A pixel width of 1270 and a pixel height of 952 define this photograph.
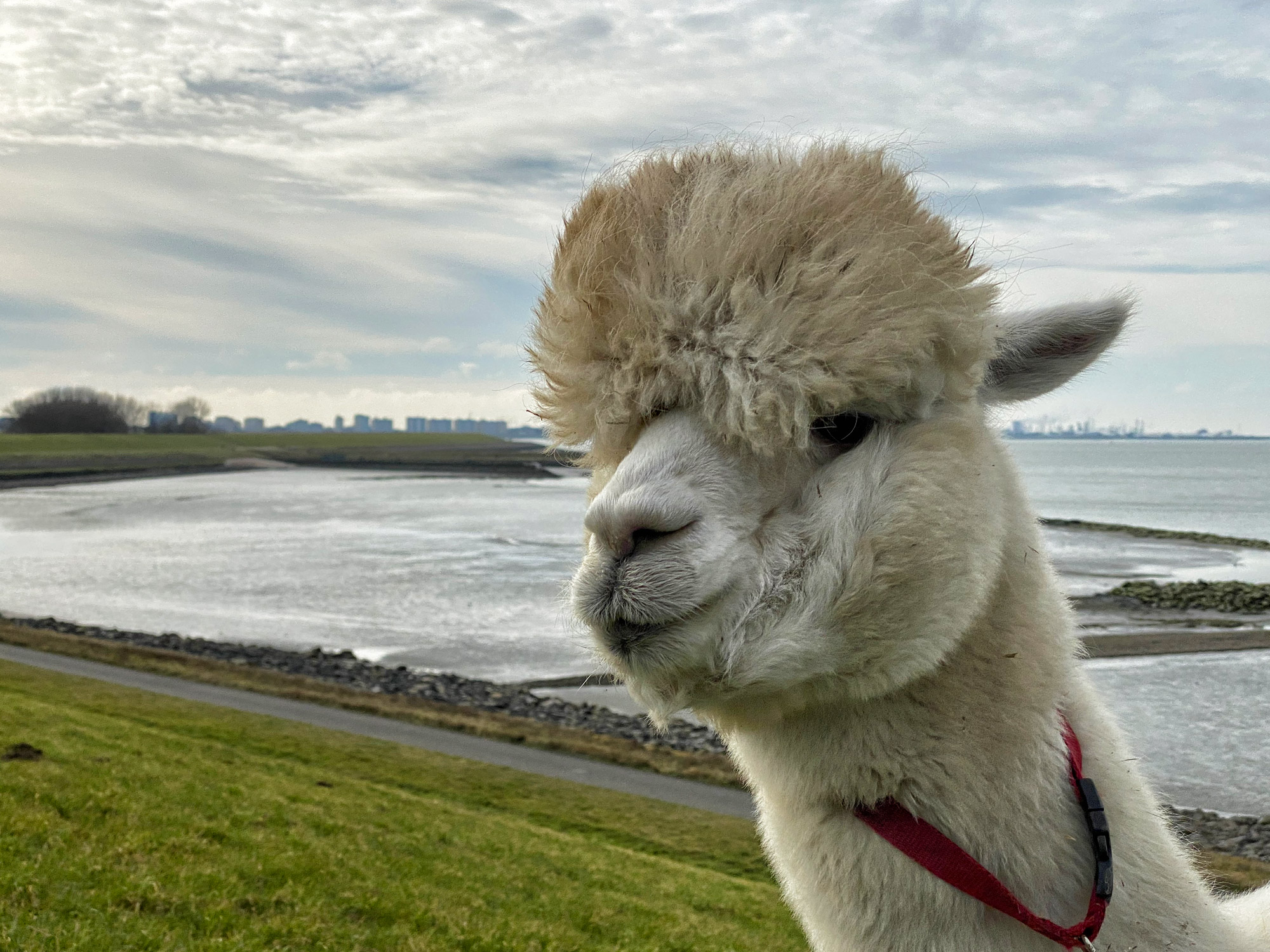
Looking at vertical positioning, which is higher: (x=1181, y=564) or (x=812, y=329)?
(x=812, y=329)

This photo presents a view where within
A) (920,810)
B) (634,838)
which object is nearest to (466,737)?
(634,838)

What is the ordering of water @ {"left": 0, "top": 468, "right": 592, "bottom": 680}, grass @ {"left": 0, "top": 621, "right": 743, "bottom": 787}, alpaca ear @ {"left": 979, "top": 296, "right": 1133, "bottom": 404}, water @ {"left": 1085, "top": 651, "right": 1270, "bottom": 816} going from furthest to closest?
water @ {"left": 0, "top": 468, "right": 592, "bottom": 680} < grass @ {"left": 0, "top": 621, "right": 743, "bottom": 787} < water @ {"left": 1085, "top": 651, "right": 1270, "bottom": 816} < alpaca ear @ {"left": 979, "top": 296, "right": 1133, "bottom": 404}

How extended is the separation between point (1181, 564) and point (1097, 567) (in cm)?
531

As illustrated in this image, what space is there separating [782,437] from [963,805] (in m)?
0.81

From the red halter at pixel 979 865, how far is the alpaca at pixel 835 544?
23 mm

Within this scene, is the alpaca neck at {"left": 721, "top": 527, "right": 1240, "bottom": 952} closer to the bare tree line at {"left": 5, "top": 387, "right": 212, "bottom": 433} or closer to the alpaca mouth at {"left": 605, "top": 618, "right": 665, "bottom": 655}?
the alpaca mouth at {"left": 605, "top": 618, "right": 665, "bottom": 655}

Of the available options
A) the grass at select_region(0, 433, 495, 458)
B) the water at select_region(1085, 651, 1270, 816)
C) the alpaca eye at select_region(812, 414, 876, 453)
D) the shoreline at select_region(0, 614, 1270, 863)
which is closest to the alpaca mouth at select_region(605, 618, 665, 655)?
the alpaca eye at select_region(812, 414, 876, 453)

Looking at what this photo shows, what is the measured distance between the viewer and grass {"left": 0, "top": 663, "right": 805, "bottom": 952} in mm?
6605

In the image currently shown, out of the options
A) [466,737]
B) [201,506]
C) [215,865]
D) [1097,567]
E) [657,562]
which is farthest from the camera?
[201,506]

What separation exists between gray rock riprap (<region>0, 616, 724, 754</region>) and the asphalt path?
6.65 feet

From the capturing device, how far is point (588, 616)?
1.84 meters

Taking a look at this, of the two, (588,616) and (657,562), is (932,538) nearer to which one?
(657,562)

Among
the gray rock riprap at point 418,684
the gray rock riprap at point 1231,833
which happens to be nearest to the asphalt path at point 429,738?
the gray rock riprap at point 418,684

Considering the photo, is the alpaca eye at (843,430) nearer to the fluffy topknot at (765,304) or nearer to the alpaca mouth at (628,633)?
the fluffy topknot at (765,304)
